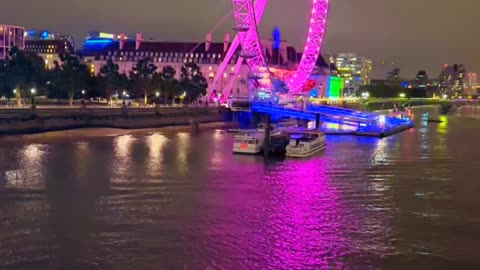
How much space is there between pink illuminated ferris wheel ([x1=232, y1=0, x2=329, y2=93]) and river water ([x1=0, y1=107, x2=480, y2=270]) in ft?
76.4

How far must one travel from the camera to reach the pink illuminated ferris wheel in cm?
4603

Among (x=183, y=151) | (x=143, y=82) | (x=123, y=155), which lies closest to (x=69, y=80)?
(x=143, y=82)

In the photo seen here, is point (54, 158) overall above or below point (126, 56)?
below

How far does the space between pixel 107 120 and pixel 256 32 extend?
16695mm

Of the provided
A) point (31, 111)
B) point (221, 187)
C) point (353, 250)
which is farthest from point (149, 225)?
point (31, 111)

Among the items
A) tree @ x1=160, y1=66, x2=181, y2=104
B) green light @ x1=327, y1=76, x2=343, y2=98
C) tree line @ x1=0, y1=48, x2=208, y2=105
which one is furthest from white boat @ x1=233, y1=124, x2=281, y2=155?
green light @ x1=327, y1=76, x2=343, y2=98

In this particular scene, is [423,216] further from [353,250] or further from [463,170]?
[463,170]

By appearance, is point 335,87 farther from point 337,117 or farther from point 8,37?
point 337,117

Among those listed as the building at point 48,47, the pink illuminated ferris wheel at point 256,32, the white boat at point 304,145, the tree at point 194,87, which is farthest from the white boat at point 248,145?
the building at point 48,47

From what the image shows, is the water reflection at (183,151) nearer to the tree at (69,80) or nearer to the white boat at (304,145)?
the white boat at (304,145)

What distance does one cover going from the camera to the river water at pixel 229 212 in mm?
9938

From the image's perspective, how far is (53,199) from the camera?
14055 millimetres

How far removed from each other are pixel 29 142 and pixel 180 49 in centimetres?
5564

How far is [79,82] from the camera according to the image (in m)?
44.2
